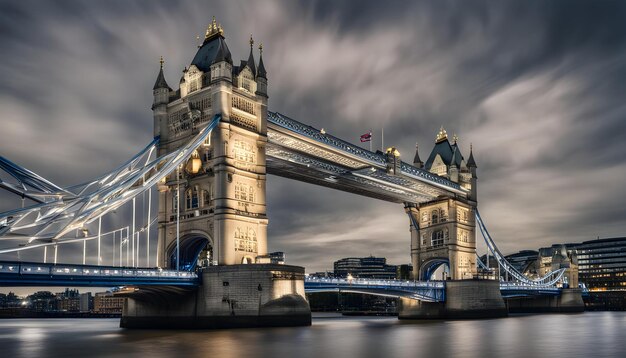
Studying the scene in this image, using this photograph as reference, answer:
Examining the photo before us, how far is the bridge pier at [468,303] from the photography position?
82562 millimetres

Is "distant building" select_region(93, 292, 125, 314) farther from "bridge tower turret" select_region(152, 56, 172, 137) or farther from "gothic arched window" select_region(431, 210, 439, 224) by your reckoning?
"bridge tower turret" select_region(152, 56, 172, 137)

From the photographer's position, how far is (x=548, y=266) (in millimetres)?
126375

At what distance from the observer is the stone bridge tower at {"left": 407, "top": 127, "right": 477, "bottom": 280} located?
90.9 m

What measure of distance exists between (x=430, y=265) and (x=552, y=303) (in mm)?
33513

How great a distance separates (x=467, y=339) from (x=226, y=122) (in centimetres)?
2609

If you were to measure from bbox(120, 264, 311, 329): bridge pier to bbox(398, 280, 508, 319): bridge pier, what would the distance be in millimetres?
36407

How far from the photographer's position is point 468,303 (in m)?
82.6

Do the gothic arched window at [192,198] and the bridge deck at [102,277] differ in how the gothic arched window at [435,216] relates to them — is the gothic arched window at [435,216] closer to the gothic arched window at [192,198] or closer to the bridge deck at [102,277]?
the bridge deck at [102,277]

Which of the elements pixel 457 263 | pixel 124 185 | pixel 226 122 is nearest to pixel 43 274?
pixel 124 185

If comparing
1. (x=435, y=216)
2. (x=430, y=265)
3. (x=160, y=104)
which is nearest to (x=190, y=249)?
(x=160, y=104)

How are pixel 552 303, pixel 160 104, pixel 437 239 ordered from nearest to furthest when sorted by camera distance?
pixel 160 104
pixel 437 239
pixel 552 303

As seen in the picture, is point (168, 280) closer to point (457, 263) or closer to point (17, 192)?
point (17, 192)

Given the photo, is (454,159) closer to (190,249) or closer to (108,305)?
(190,249)

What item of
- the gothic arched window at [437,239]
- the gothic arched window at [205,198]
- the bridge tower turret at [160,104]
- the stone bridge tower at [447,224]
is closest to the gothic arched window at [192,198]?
the gothic arched window at [205,198]
